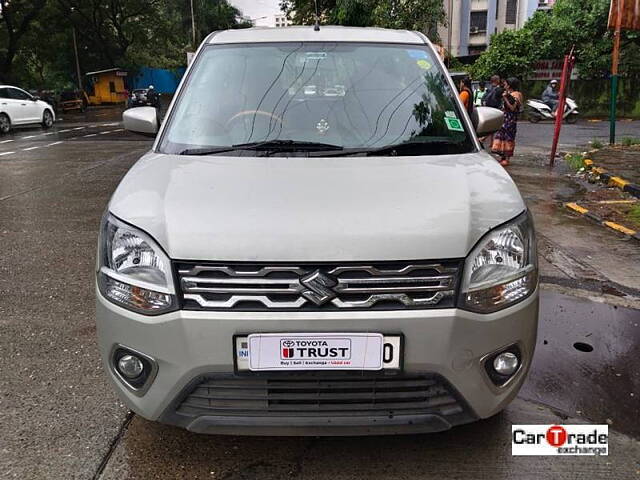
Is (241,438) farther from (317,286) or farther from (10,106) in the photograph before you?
(10,106)

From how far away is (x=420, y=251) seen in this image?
6.70 ft

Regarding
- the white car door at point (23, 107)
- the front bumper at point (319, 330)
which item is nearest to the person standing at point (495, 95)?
the front bumper at point (319, 330)

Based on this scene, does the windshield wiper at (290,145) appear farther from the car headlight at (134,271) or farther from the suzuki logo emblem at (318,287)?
the suzuki logo emblem at (318,287)

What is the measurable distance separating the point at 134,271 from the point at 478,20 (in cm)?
4391

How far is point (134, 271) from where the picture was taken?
7.09 feet

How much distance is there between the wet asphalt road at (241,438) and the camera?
241 centimetres

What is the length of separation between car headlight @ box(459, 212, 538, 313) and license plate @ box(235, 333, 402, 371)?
13.1 inches

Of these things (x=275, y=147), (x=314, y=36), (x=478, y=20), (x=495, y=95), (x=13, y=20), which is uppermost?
(x=478, y=20)

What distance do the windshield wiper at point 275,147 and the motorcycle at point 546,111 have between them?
65.1 feet

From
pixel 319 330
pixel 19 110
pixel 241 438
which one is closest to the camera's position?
pixel 319 330

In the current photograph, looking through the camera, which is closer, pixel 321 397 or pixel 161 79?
pixel 321 397

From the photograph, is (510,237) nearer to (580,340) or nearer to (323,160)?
(323,160)

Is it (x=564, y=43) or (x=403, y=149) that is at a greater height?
(x=564, y=43)

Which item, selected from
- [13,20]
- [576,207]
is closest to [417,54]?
[576,207]
